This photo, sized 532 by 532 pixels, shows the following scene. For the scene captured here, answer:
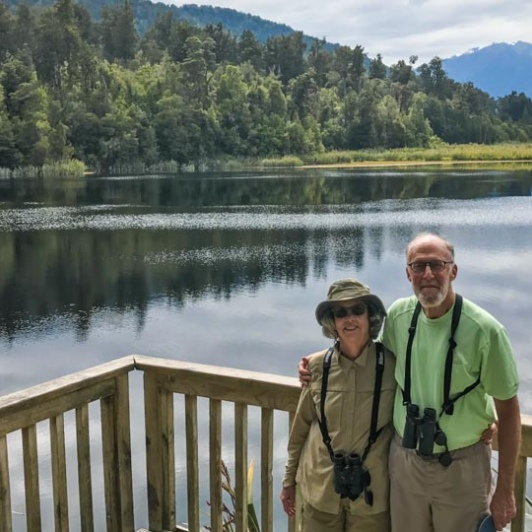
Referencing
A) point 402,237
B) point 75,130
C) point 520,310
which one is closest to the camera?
point 520,310

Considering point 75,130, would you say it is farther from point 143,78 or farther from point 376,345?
point 376,345

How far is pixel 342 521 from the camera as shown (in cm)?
210

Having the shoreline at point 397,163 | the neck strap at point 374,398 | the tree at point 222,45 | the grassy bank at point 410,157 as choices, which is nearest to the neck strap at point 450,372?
the neck strap at point 374,398

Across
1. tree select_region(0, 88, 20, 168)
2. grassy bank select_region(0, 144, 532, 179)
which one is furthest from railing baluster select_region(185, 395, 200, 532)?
grassy bank select_region(0, 144, 532, 179)

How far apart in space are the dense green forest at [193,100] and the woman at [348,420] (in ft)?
199

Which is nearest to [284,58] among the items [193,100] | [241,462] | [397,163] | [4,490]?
[193,100]

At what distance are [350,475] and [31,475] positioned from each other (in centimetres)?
124

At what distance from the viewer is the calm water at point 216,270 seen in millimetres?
11930

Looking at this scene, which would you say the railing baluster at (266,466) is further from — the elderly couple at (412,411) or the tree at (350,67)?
the tree at (350,67)

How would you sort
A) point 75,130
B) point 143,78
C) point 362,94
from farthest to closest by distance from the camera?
1. point 362,94
2. point 143,78
3. point 75,130

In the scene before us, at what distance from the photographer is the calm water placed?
11930 mm

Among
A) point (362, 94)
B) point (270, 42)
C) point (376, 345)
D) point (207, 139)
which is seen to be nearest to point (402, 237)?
point (376, 345)

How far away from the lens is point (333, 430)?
81.8 inches

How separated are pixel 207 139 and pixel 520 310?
68.4m
